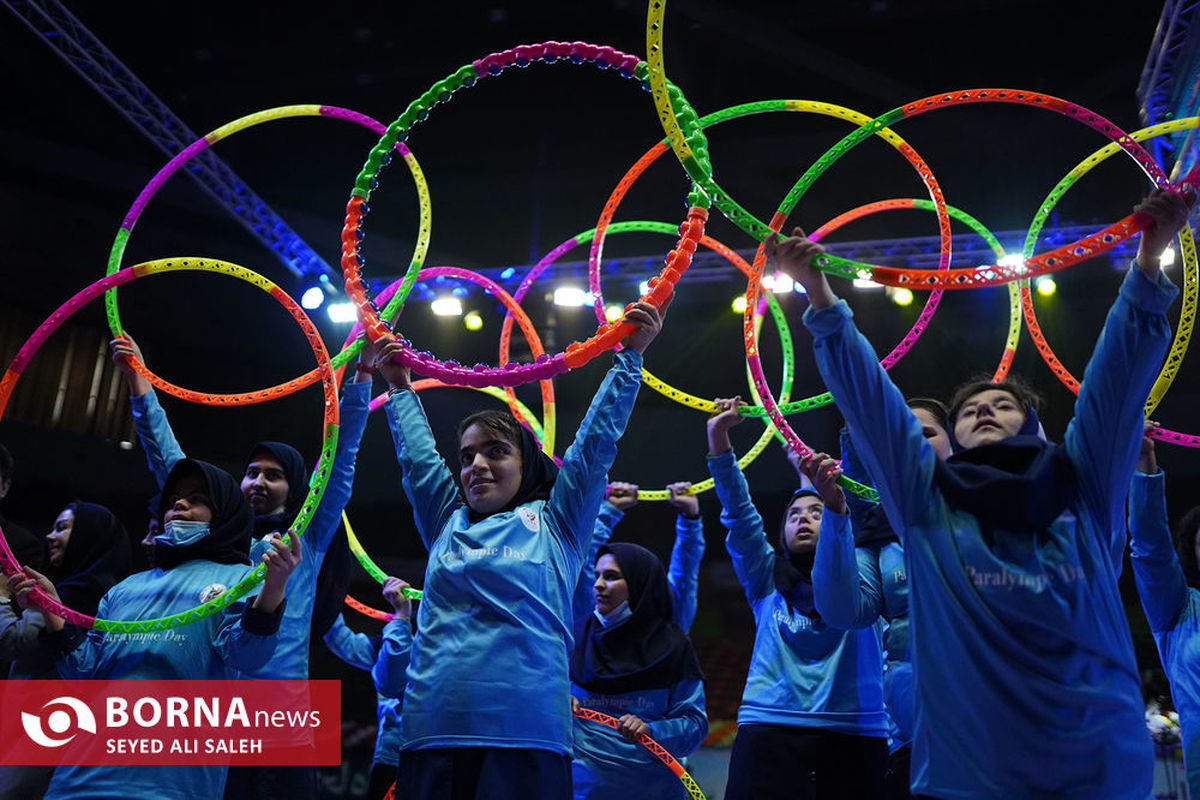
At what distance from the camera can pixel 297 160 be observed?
972 centimetres

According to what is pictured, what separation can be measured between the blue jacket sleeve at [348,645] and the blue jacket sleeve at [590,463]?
2575 millimetres

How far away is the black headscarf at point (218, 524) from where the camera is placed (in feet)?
12.1

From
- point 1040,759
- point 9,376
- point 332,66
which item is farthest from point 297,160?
point 1040,759

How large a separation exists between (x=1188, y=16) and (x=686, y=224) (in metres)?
4.34

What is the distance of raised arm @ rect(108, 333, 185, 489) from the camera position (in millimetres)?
4344

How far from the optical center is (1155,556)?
3703mm

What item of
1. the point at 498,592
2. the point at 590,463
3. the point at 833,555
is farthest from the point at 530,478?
the point at 833,555

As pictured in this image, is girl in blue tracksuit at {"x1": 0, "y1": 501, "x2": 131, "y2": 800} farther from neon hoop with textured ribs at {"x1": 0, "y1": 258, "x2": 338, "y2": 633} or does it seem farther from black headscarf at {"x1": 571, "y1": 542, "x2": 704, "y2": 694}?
black headscarf at {"x1": 571, "y1": 542, "x2": 704, "y2": 694}

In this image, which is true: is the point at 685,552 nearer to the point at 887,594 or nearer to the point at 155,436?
the point at 887,594

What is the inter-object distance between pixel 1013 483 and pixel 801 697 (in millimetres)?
1823

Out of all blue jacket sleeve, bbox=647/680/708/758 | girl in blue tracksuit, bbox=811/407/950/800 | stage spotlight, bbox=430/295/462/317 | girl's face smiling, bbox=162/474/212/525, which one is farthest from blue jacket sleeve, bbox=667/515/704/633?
stage spotlight, bbox=430/295/462/317

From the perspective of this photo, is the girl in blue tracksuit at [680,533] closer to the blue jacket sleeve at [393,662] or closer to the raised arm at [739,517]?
the raised arm at [739,517]

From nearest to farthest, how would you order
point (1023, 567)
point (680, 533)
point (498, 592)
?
point (1023, 567), point (498, 592), point (680, 533)

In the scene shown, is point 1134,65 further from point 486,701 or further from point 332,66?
point 486,701
